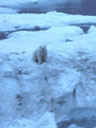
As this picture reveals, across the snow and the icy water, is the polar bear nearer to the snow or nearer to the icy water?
the snow

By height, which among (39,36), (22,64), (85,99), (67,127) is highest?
(39,36)

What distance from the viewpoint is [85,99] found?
22.0 feet

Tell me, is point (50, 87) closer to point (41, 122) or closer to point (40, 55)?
point (40, 55)

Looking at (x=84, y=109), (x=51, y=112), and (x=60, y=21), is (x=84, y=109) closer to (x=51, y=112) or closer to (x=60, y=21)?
(x=51, y=112)

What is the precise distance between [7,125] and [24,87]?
45.1 inches

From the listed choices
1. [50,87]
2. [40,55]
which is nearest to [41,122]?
[50,87]

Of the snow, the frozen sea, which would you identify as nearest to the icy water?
the frozen sea

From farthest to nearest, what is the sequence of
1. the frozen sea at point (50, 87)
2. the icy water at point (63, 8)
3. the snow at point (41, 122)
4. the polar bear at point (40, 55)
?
the icy water at point (63, 8)
the polar bear at point (40, 55)
the frozen sea at point (50, 87)
the snow at point (41, 122)

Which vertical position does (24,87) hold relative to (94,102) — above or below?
above

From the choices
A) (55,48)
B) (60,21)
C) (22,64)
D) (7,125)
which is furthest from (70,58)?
(60,21)

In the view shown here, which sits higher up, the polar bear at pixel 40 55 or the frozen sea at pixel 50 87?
the polar bear at pixel 40 55

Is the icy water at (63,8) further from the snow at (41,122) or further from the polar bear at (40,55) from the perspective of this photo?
the snow at (41,122)

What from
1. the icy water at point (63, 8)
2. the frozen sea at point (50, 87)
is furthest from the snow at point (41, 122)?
the icy water at point (63, 8)

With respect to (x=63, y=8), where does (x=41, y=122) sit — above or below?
below
